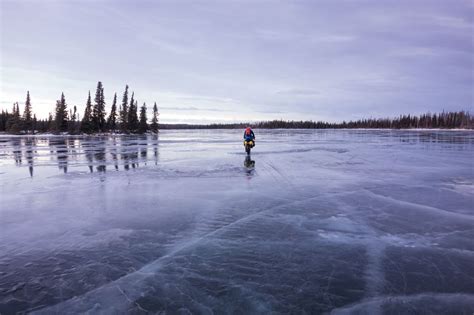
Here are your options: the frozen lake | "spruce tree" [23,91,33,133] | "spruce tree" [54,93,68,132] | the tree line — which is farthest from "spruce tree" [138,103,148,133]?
the frozen lake

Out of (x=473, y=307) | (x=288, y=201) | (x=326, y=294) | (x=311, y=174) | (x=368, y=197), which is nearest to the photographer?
(x=473, y=307)

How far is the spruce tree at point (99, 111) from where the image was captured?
6800 centimetres

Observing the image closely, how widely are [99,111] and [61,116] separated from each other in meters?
7.87

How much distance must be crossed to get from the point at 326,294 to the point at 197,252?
2022 millimetres

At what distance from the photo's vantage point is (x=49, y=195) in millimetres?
8531

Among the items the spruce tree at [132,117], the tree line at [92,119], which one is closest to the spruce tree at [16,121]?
the tree line at [92,119]

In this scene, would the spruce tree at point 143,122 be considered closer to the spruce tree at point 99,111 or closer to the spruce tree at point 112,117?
the spruce tree at point 112,117

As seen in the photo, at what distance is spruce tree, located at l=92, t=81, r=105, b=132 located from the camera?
68.0 meters

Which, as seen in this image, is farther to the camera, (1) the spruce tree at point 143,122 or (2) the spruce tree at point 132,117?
(1) the spruce tree at point 143,122

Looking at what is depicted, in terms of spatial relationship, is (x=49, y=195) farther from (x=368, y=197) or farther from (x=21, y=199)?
(x=368, y=197)

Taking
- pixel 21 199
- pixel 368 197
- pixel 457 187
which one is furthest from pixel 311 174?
A: pixel 21 199

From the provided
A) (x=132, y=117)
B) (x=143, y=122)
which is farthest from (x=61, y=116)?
(x=143, y=122)

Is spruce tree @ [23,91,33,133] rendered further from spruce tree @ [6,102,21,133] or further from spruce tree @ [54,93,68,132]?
spruce tree @ [54,93,68,132]

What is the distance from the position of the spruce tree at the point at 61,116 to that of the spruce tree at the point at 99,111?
6147mm
